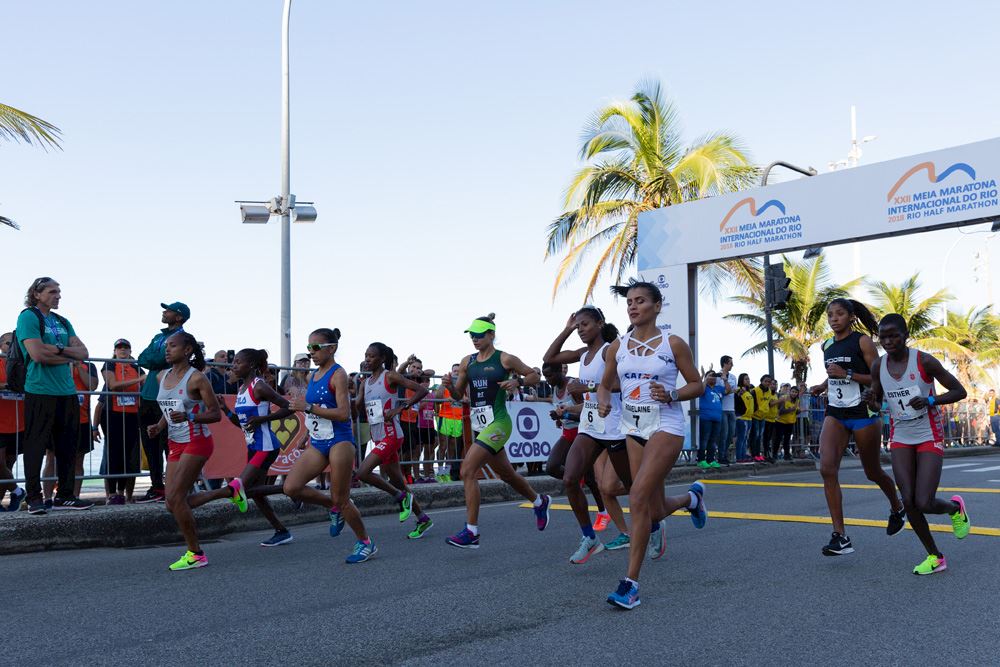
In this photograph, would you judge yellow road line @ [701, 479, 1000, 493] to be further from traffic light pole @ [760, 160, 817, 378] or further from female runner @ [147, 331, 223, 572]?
female runner @ [147, 331, 223, 572]

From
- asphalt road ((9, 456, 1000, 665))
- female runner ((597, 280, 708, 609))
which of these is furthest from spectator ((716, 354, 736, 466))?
female runner ((597, 280, 708, 609))

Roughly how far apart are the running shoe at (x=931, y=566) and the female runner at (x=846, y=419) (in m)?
0.67

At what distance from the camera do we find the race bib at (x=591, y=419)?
23.5 ft

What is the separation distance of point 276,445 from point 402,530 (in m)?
1.57

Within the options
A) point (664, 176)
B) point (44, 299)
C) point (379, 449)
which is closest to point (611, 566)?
point (379, 449)

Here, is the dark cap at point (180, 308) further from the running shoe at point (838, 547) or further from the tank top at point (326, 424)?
the running shoe at point (838, 547)

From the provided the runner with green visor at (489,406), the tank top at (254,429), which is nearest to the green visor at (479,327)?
the runner with green visor at (489,406)

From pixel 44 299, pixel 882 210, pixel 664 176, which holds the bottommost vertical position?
pixel 44 299

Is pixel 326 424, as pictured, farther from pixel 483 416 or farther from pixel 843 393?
pixel 843 393

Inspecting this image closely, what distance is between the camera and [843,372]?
7047 millimetres

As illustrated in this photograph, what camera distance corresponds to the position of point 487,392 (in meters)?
7.96

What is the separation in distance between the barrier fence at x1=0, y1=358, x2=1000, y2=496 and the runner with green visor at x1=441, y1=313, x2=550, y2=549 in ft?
2.43

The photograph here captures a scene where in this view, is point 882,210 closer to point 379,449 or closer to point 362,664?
point 379,449

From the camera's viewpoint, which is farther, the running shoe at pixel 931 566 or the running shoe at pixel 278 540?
the running shoe at pixel 278 540
